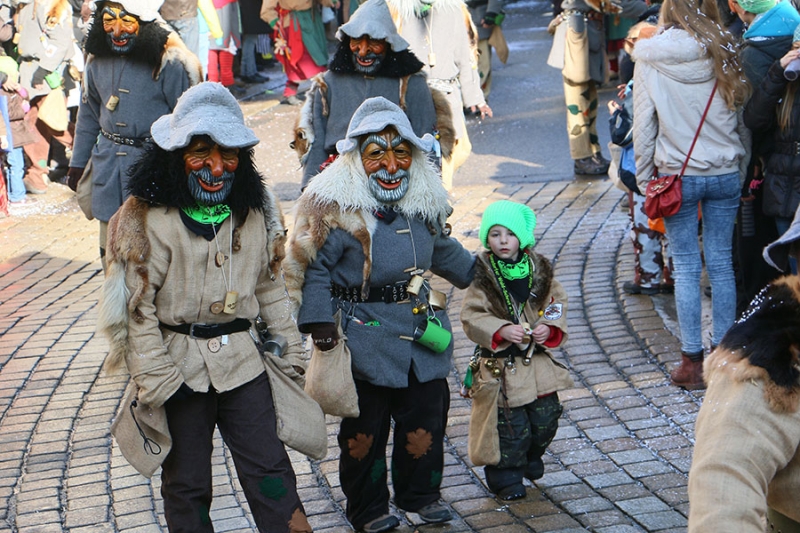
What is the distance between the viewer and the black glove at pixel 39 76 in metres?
11.5

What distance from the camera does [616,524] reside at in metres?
4.62

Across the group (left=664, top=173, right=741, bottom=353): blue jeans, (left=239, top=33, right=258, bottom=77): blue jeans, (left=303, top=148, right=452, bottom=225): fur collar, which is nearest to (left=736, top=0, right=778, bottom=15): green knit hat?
(left=664, top=173, right=741, bottom=353): blue jeans

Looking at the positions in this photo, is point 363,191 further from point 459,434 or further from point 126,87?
point 126,87

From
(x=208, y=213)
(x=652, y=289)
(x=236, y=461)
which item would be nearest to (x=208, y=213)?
(x=208, y=213)

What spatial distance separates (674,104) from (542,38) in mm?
12901

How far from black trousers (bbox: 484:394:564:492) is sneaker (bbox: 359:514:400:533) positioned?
1.60 feet

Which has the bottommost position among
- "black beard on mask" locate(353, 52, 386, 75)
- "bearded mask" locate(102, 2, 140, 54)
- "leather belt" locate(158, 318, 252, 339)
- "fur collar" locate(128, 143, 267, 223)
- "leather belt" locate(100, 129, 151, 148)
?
"leather belt" locate(158, 318, 252, 339)

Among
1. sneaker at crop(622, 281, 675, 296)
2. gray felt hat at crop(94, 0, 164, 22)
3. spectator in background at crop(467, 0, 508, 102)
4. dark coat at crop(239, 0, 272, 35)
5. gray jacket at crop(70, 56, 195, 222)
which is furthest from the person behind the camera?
dark coat at crop(239, 0, 272, 35)

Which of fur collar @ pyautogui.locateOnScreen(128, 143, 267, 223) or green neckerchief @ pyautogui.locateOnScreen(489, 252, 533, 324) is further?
green neckerchief @ pyautogui.locateOnScreen(489, 252, 533, 324)

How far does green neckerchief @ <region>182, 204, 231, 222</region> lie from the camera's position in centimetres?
412

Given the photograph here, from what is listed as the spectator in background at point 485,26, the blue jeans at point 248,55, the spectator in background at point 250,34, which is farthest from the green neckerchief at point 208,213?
the blue jeans at point 248,55

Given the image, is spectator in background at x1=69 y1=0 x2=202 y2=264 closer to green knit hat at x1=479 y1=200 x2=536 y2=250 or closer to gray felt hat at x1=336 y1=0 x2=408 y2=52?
gray felt hat at x1=336 y1=0 x2=408 y2=52

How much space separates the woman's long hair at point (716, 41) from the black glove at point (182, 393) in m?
3.13

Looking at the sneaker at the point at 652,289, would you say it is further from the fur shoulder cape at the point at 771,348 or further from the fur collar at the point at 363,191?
the fur shoulder cape at the point at 771,348
